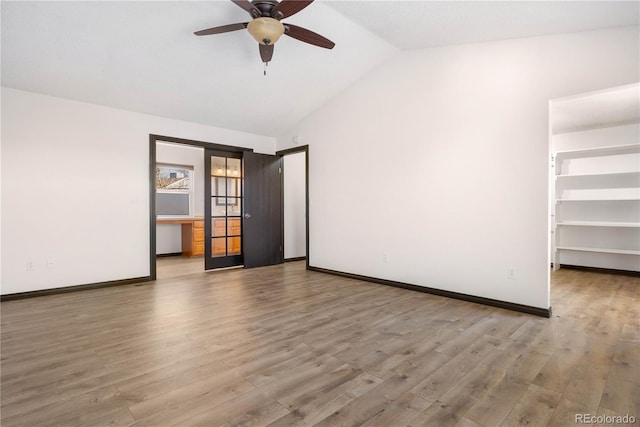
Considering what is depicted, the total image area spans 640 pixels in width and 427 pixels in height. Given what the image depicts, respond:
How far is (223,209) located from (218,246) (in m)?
0.67

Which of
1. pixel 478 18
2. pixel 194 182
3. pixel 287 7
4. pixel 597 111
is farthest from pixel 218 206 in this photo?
pixel 597 111

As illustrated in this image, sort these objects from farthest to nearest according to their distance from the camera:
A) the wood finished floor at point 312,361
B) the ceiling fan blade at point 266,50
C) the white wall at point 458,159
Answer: the white wall at point 458,159 → the ceiling fan blade at point 266,50 → the wood finished floor at point 312,361

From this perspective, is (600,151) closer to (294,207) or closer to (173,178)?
(294,207)

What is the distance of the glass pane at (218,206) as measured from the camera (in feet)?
18.5

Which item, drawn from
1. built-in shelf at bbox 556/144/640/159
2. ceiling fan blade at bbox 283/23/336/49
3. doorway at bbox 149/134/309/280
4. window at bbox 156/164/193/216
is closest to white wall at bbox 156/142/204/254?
window at bbox 156/164/193/216

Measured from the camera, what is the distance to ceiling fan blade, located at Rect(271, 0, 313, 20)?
2535 mm

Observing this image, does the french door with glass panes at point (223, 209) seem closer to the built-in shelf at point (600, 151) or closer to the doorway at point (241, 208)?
the doorway at point (241, 208)

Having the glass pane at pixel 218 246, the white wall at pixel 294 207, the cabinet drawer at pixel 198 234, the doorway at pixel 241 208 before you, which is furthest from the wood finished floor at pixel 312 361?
the cabinet drawer at pixel 198 234

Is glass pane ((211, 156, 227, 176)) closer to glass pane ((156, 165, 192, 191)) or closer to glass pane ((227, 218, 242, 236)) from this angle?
glass pane ((227, 218, 242, 236))

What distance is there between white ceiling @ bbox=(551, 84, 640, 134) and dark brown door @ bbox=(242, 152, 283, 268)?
4405mm

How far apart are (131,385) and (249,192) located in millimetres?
4143

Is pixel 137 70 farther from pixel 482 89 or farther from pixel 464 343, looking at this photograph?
pixel 464 343

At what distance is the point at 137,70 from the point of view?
3.76 metres

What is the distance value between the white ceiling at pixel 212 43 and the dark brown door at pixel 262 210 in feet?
4.22
